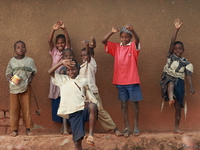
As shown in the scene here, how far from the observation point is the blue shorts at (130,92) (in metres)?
4.68

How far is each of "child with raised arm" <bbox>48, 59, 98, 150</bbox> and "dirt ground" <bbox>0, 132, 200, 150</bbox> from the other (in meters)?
0.64

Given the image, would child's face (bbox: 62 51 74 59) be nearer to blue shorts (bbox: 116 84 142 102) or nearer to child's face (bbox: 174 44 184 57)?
blue shorts (bbox: 116 84 142 102)

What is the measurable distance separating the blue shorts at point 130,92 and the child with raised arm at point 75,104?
92 centimetres

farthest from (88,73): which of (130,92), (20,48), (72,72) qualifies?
(20,48)

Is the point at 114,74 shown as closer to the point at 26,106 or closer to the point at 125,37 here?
the point at 125,37

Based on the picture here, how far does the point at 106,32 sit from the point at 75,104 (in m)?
1.91

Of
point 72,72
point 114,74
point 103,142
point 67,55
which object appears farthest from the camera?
point 114,74

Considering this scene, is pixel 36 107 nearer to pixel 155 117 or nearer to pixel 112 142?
pixel 112 142

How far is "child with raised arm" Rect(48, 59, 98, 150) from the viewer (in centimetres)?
383

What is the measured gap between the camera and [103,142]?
453cm

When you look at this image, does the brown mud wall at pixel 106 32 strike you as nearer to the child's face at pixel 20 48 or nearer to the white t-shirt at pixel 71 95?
the child's face at pixel 20 48

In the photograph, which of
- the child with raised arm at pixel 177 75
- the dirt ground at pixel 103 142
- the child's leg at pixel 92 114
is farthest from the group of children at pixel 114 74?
the child's leg at pixel 92 114

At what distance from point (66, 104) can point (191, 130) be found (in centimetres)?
256

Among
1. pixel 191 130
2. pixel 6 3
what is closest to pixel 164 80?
pixel 191 130
